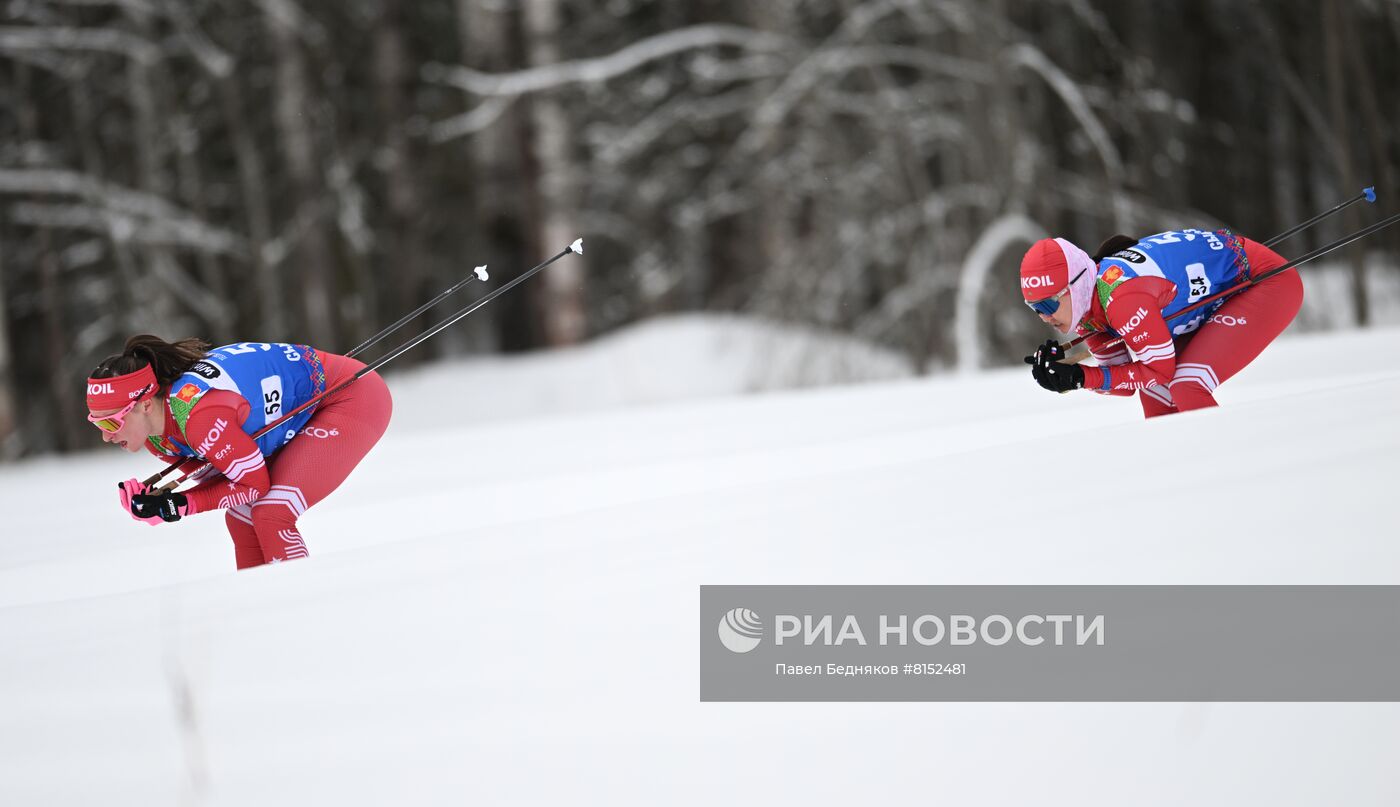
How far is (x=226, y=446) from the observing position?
2738 millimetres

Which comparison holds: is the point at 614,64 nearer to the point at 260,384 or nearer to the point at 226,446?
the point at 260,384

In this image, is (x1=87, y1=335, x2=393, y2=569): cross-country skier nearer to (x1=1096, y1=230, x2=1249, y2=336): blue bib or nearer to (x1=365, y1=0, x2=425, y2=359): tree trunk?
(x1=1096, y1=230, x2=1249, y2=336): blue bib

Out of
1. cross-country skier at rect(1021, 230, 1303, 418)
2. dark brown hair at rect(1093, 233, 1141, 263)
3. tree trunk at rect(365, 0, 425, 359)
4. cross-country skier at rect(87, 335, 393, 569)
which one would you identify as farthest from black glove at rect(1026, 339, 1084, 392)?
tree trunk at rect(365, 0, 425, 359)

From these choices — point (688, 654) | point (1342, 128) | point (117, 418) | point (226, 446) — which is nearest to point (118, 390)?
point (117, 418)

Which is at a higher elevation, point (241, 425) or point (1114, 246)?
point (1114, 246)

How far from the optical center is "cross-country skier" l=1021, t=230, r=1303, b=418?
2967 mm

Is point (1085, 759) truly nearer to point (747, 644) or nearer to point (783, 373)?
point (747, 644)

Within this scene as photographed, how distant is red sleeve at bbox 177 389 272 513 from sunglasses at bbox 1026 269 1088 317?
Result: 1909 mm

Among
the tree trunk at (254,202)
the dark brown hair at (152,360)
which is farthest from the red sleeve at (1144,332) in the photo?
the tree trunk at (254,202)

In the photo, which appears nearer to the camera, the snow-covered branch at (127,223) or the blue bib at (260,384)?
the blue bib at (260,384)

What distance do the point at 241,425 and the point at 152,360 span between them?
Answer: 0.24 metres

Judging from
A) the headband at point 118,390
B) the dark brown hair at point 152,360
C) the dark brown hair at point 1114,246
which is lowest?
the headband at point 118,390

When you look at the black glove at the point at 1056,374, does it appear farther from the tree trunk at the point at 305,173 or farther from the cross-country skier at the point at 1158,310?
the tree trunk at the point at 305,173

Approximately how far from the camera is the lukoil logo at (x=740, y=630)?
2053 millimetres
